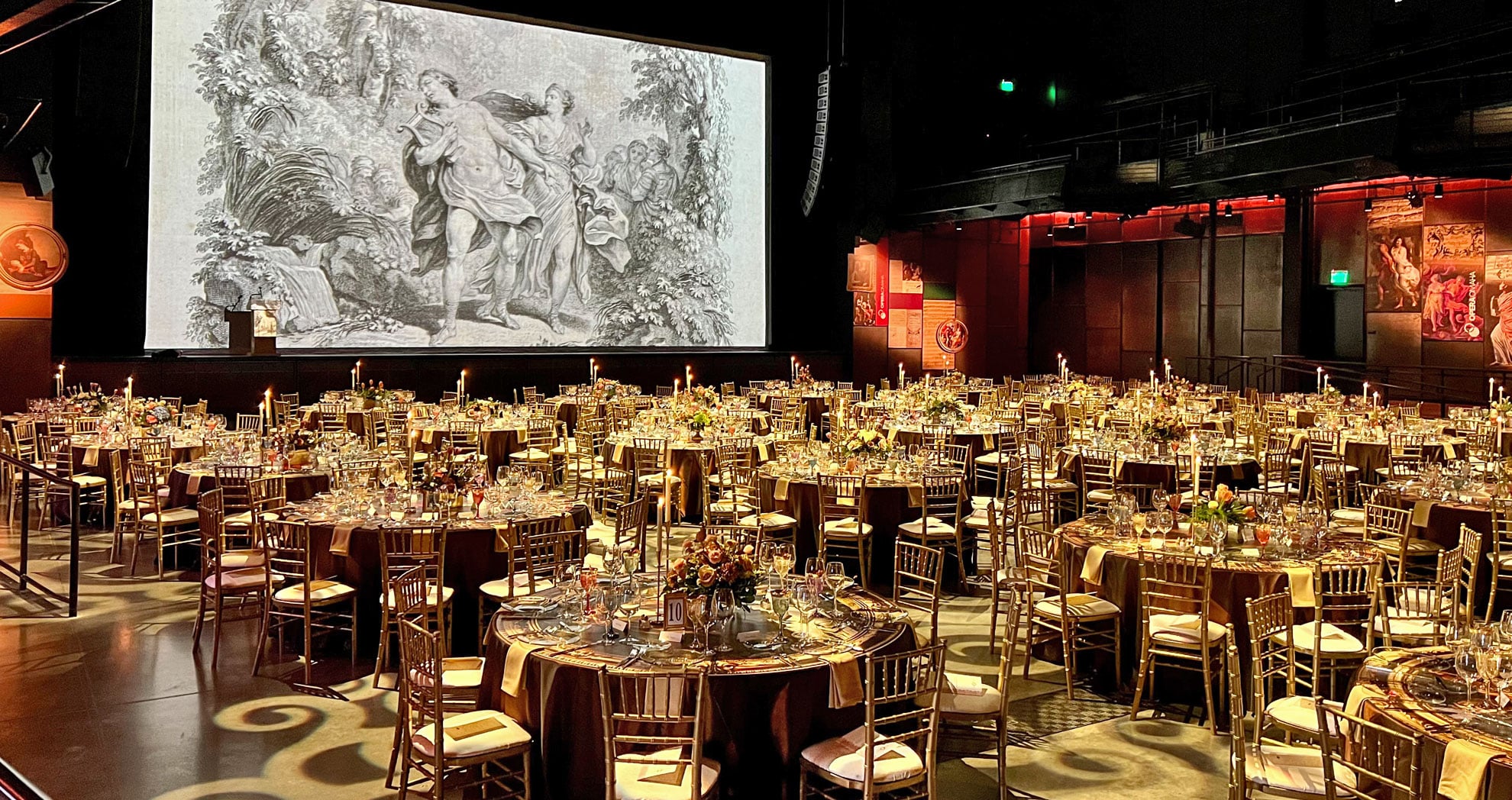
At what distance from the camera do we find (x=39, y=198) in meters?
14.7

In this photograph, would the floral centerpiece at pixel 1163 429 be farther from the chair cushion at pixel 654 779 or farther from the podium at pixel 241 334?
the podium at pixel 241 334

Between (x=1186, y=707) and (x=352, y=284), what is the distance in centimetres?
1383

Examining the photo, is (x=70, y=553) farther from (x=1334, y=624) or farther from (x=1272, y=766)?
(x=1334, y=624)

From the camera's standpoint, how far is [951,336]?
22.0m

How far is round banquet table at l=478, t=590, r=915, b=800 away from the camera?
13.4ft

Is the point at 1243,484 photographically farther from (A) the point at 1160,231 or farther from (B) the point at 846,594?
(A) the point at 1160,231

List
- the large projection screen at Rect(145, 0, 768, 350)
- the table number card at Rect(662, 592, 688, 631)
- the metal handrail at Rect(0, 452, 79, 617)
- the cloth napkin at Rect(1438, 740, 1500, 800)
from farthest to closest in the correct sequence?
the large projection screen at Rect(145, 0, 768, 350)
the metal handrail at Rect(0, 452, 79, 617)
the table number card at Rect(662, 592, 688, 631)
the cloth napkin at Rect(1438, 740, 1500, 800)

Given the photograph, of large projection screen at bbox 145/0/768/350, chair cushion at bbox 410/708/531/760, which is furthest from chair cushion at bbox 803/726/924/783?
large projection screen at bbox 145/0/768/350

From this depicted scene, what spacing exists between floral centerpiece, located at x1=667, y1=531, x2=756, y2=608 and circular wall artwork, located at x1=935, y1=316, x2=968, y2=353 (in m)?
17.9

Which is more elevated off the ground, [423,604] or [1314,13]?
[1314,13]

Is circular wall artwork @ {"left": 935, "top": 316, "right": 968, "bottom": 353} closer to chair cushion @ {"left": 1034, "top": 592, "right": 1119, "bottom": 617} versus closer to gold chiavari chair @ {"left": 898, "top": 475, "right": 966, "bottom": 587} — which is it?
gold chiavari chair @ {"left": 898, "top": 475, "right": 966, "bottom": 587}

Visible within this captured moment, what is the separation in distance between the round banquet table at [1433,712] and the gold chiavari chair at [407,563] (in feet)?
13.2

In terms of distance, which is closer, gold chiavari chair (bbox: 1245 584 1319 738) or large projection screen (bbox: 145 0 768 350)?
gold chiavari chair (bbox: 1245 584 1319 738)

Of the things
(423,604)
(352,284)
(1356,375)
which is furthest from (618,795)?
(1356,375)
